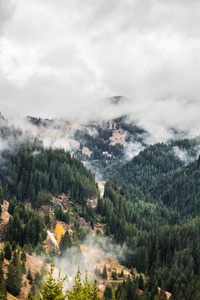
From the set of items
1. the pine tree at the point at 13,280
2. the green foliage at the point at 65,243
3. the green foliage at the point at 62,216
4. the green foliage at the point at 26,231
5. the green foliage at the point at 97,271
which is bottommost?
the green foliage at the point at 97,271

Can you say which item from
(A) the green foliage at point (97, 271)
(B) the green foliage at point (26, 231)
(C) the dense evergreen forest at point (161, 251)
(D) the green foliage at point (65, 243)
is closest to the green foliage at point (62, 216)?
(C) the dense evergreen forest at point (161, 251)

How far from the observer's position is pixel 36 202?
17200 cm

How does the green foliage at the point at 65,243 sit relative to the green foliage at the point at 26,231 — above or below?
below

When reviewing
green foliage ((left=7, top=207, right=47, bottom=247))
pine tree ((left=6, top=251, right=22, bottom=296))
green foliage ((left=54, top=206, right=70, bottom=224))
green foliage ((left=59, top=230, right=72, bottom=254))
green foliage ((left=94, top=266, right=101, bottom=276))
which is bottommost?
green foliage ((left=94, top=266, right=101, bottom=276))

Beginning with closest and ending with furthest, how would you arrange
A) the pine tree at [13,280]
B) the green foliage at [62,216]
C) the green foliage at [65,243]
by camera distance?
1. the pine tree at [13,280]
2. the green foliage at [65,243]
3. the green foliage at [62,216]

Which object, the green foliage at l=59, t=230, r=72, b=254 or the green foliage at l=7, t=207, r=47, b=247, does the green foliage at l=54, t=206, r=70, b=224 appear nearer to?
the green foliage at l=59, t=230, r=72, b=254

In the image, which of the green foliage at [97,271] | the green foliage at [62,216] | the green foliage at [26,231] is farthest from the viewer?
the green foliage at [62,216]

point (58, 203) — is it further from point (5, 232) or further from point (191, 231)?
point (191, 231)

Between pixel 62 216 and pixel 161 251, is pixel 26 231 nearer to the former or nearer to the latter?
pixel 62 216

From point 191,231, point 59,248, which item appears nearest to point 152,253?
point 191,231

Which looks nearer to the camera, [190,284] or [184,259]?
[190,284]

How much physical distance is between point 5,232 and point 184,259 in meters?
95.8

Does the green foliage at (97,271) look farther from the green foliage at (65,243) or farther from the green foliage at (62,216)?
the green foliage at (62,216)

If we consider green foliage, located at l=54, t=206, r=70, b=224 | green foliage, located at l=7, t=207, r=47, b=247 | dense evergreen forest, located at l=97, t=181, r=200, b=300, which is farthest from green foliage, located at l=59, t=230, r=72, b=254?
dense evergreen forest, located at l=97, t=181, r=200, b=300
